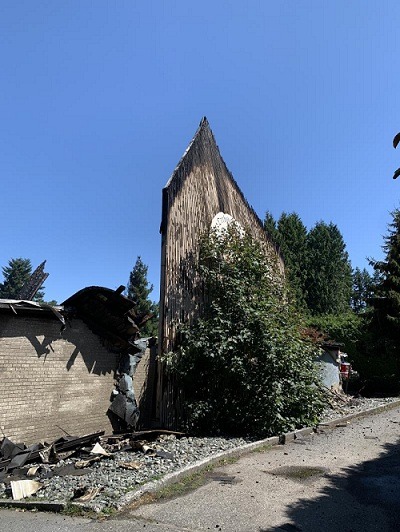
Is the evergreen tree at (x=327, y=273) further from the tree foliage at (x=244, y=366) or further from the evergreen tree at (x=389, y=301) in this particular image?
the tree foliage at (x=244, y=366)

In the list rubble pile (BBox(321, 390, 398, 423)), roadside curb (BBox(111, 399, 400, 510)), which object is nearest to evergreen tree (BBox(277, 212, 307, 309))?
rubble pile (BBox(321, 390, 398, 423))

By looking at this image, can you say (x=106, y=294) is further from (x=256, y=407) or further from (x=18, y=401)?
(x=256, y=407)

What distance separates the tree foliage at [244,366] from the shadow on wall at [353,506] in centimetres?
Answer: 290

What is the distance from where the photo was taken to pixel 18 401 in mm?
7477

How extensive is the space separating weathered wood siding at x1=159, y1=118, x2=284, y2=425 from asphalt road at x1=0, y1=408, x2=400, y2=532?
397 centimetres

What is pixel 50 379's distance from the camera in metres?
8.06

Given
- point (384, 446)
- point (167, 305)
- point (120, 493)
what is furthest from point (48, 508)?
point (384, 446)

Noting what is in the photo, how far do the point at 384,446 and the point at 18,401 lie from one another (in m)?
7.61

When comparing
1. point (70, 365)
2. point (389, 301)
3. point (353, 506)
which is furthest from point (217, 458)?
point (389, 301)

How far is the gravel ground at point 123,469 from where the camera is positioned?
16.6 feet

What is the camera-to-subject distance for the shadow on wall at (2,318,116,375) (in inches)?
311

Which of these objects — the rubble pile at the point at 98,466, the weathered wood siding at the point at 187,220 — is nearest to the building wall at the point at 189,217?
the weathered wood siding at the point at 187,220

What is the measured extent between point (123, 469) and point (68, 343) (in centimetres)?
329

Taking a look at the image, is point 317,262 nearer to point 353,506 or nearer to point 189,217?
point 189,217
